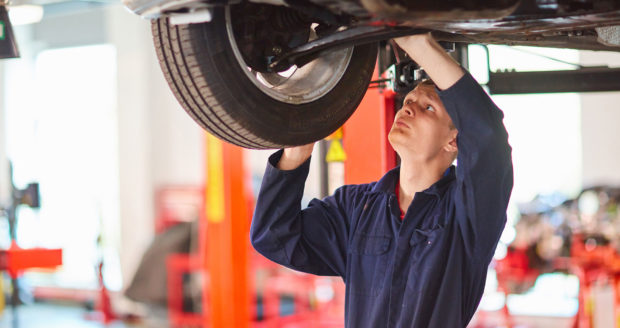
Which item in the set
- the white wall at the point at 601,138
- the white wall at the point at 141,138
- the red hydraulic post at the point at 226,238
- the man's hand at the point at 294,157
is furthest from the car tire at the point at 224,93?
the white wall at the point at 141,138

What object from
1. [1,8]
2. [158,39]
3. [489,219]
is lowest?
[489,219]

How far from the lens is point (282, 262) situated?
6.86 feet

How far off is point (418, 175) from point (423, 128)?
0.14 meters

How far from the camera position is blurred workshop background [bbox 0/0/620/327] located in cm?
493

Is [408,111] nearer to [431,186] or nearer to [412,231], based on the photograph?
[431,186]

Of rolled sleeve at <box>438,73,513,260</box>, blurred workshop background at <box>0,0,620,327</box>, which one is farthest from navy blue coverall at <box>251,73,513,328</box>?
blurred workshop background at <box>0,0,620,327</box>

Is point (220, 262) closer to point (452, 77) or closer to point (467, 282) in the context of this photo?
point (467, 282)

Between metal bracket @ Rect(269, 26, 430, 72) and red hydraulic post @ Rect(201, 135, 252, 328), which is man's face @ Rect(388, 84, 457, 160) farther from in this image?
red hydraulic post @ Rect(201, 135, 252, 328)

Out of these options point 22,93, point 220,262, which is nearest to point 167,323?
point 220,262

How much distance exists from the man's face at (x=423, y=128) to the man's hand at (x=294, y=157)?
0.23 m

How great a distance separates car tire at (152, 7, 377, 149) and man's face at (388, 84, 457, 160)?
32 cm

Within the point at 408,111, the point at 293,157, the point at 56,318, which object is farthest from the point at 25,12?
the point at 56,318

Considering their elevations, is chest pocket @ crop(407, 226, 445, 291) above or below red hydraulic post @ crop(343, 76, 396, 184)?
below

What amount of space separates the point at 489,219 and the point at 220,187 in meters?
3.32
